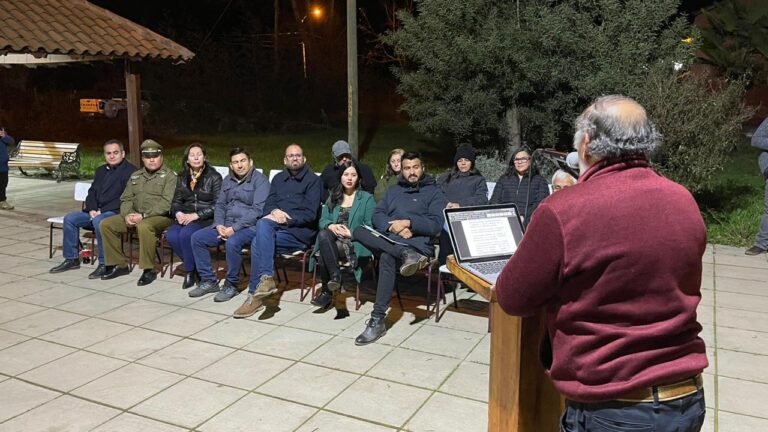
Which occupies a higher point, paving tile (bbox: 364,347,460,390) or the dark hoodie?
the dark hoodie

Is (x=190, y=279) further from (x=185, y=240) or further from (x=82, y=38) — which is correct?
(x=82, y=38)

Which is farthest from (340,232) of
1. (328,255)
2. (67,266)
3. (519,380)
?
(519,380)

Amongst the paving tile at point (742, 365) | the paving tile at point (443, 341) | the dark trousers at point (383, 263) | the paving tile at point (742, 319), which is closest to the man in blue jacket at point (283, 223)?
the dark trousers at point (383, 263)

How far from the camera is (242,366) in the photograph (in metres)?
4.35

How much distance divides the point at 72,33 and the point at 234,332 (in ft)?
19.4

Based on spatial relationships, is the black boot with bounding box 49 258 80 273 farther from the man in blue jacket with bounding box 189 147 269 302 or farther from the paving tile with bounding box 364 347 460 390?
the paving tile with bounding box 364 347 460 390

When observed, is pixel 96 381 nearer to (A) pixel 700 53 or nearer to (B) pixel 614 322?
(B) pixel 614 322

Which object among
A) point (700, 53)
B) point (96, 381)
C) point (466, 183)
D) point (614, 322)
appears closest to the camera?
point (614, 322)

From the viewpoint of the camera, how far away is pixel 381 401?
3.83 metres

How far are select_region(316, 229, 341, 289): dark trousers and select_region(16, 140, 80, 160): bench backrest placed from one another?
10.2 meters

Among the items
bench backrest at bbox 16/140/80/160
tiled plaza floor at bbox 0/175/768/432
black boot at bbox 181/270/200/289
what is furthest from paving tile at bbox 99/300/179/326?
bench backrest at bbox 16/140/80/160

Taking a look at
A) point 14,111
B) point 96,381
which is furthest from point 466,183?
point 14,111

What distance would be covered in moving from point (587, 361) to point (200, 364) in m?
3.22

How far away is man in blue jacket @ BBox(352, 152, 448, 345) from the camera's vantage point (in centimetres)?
493
